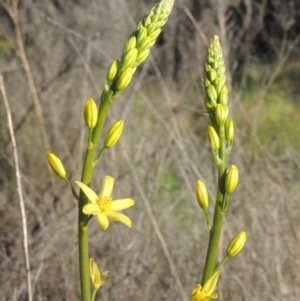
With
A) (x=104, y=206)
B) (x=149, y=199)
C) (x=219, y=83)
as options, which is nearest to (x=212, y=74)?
(x=219, y=83)

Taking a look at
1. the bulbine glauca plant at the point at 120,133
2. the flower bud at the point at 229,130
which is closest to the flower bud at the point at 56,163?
the bulbine glauca plant at the point at 120,133

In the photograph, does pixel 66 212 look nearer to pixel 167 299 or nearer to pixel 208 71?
pixel 167 299

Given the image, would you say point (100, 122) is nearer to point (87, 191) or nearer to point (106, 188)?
point (87, 191)

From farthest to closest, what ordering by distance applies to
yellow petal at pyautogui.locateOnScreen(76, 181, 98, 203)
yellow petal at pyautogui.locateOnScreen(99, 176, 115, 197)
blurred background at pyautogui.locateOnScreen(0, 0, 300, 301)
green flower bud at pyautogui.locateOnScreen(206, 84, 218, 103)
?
blurred background at pyautogui.locateOnScreen(0, 0, 300, 301) < yellow petal at pyautogui.locateOnScreen(99, 176, 115, 197) < green flower bud at pyautogui.locateOnScreen(206, 84, 218, 103) < yellow petal at pyautogui.locateOnScreen(76, 181, 98, 203)

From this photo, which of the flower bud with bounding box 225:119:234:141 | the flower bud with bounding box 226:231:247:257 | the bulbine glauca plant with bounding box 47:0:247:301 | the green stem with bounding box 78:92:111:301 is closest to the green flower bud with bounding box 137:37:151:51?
the bulbine glauca plant with bounding box 47:0:247:301

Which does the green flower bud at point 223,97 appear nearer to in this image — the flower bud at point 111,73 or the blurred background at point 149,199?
the flower bud at point 111,73

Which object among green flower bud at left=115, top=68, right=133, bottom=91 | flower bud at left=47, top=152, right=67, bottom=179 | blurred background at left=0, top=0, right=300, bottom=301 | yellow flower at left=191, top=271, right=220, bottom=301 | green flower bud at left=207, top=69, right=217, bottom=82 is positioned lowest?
blurred background at left=0, top=0, right=300, bottom=301

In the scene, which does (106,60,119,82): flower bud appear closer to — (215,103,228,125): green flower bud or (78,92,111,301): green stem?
(78,92,111,301): green stem

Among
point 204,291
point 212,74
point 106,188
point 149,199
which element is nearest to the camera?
point 204,291
